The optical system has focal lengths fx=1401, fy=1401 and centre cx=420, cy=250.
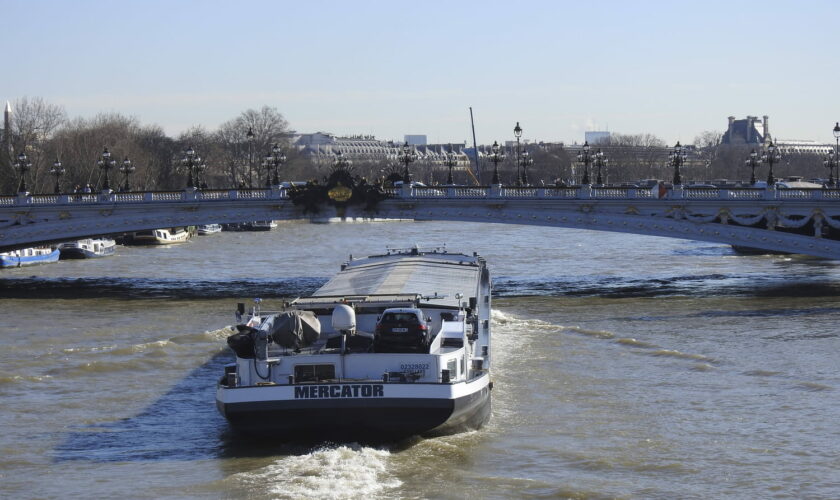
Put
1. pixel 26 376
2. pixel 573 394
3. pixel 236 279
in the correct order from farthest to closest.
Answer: pixel 236 279, pixel 26 376, pixel 573 394

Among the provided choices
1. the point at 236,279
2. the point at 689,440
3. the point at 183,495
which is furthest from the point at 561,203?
the point at 183,495

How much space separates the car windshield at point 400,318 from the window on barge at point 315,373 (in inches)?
53.5

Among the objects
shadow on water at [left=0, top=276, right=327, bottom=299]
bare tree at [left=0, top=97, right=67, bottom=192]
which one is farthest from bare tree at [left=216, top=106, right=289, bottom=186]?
shadow on water at [left=0, top=276, right=327, bottom=299]

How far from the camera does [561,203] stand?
49500 mm

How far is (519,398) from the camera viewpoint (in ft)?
90.9

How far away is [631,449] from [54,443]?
32.5 ft

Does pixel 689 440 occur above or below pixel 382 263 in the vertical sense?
below

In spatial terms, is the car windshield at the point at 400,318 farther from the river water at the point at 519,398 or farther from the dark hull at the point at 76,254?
the dark hull at the point at 76,254

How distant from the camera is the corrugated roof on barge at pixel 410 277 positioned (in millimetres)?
30500

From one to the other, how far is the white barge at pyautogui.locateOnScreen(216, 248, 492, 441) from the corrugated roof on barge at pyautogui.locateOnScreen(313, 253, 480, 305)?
249 cm

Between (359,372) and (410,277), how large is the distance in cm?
937

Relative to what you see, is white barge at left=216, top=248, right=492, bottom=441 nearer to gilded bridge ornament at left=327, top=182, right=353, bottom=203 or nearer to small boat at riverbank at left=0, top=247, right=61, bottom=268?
gilded bridge ornament at left=327, top=182, right=353, bottom=203

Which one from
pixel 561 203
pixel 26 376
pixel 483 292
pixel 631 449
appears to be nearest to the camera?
pixel 631 449

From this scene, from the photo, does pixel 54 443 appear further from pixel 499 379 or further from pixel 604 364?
pixel 604 364
